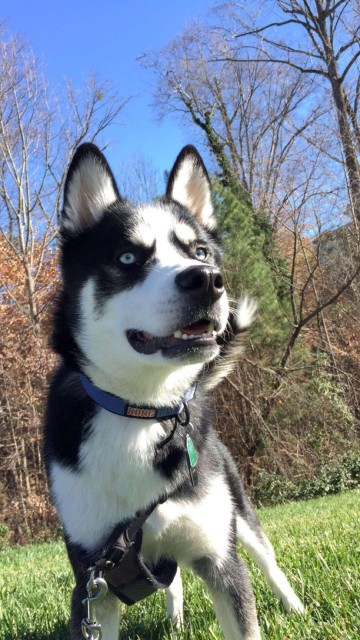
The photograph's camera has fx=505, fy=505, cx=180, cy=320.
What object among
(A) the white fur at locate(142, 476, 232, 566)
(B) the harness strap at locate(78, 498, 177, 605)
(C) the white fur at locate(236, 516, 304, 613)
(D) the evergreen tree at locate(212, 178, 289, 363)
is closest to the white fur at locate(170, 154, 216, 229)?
(A) the white fur at locate(142, 476, 232, 566)

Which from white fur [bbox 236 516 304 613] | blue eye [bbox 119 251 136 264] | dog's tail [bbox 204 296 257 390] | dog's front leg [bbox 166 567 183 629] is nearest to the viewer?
blue eye [bbox 119 251 136 264]

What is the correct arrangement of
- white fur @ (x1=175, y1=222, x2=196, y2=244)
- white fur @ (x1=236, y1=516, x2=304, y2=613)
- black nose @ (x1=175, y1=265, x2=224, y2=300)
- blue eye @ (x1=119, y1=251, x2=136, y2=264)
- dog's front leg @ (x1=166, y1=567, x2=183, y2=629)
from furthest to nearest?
dog's front leg @ (x1=166, y1=567, x2=183, y2=629)
white fur @ (x1=236, y1=516, x2=304, y2=613)
white fur @ (x1=175, y1=222, x2=196, y2=244)
blue eye @ (x1=119, y1=251, x2=136, y2=264)
black nose @ (x1=175, y1=265, x2=224, y2=300)

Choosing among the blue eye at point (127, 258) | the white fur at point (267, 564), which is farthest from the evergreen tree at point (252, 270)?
the blue eye at point (127, 258)

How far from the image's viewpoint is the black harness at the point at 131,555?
6.08ft

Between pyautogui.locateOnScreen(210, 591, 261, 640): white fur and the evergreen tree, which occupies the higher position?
the evergreen tree

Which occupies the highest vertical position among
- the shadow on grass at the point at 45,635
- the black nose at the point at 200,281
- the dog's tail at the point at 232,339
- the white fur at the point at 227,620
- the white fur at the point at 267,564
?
the black nose at the point at 200,281

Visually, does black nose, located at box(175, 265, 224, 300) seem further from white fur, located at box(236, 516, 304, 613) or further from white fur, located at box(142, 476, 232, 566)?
white fur, located at box(236, 516, 304, 613)

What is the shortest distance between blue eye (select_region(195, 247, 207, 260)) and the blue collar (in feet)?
2.29

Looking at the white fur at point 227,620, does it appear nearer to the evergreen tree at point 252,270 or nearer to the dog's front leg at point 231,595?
the dog's front leg at point 231,595

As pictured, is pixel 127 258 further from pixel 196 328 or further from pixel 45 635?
pixel 45 635

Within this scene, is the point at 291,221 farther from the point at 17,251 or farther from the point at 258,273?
the point at 17,251

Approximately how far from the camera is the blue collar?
6.65 ft

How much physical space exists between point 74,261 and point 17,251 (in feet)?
43.5

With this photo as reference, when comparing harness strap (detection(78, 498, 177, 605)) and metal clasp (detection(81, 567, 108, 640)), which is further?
harness strap (detection(78, 498, 177, 605))
